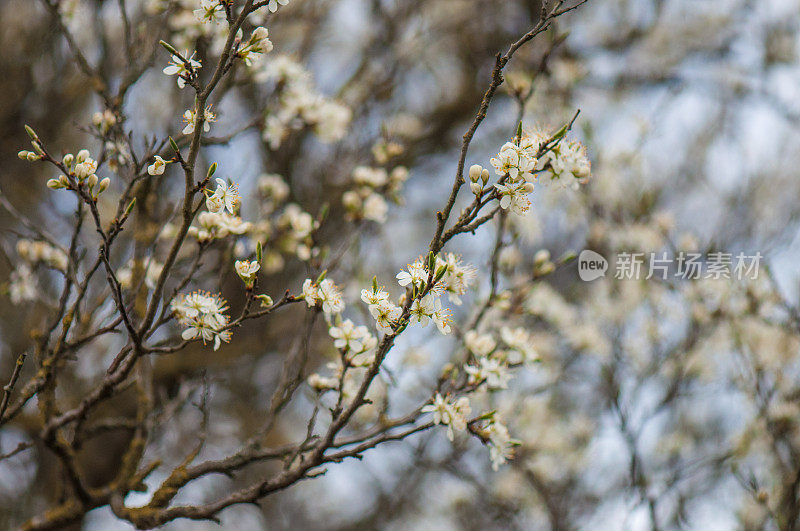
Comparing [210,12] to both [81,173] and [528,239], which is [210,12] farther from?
[528,239]

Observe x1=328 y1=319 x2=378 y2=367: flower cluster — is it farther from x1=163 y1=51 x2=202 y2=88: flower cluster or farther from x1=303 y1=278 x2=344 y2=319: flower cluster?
x1=163 y1=51 x2=202 y2=88: flower cluster

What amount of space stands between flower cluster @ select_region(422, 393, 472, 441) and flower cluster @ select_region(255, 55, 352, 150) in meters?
1.74

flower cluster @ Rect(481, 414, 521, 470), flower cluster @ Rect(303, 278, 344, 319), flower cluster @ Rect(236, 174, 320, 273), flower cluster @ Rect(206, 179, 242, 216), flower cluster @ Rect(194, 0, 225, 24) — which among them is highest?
flower cluster @ Rect(236, 174, 320, 273)

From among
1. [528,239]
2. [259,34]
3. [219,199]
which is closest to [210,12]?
[259,34]

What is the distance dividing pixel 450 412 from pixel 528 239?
2.58m

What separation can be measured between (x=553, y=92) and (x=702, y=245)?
5.94 feet

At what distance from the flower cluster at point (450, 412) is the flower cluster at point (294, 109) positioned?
1.74 m

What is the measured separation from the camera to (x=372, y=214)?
9.91 feet

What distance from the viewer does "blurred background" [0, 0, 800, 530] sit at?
3.89 m

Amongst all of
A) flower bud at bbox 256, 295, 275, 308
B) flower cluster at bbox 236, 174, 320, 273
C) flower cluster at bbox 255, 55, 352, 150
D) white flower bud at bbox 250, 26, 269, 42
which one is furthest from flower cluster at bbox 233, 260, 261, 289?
flower cluster at bbox 255, 55, 352, 150

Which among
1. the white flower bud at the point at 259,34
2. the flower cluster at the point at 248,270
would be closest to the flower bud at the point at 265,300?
the flower cluster at the point at 248,270

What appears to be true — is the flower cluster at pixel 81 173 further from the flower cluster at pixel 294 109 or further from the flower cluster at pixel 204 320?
the flower cluster at pixel 294 109

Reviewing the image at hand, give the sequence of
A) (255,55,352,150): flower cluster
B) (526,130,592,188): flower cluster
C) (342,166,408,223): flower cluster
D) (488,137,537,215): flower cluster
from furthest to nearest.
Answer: (255,55,352,150): flower cluster → (342,166,408,223): flower cluster → (526,130,592,188): flower cluster → (488,137,537,215): flower cluster

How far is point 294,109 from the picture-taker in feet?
10.5
